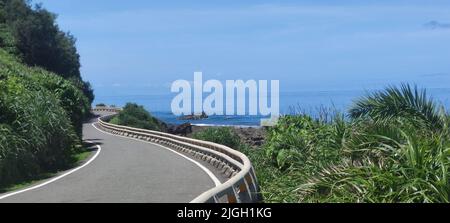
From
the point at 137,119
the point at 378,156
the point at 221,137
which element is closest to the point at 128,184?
the point at 378,156

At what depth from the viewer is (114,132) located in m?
62.0

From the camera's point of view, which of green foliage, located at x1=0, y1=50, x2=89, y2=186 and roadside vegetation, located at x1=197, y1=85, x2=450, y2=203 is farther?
green foliage, located at x1=0, y1=50, x2=89, y2=186

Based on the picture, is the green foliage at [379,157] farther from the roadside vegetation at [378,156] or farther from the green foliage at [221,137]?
the green foliage at [221,137]

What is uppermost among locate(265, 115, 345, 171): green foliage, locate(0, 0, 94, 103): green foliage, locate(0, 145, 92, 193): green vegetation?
locate(0, 0, 94, 103): green foliage

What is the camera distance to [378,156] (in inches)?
418

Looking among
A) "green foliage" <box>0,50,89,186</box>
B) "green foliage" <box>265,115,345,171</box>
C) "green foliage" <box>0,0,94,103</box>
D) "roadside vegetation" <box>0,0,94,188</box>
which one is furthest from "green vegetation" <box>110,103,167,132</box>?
"green foliage" <box>265,115,345,171</box>

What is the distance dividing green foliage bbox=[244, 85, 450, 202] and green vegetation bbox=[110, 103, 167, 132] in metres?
60.6

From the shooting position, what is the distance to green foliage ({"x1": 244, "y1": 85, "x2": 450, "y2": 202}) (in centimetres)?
940

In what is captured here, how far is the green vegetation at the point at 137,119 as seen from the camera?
2948 inches

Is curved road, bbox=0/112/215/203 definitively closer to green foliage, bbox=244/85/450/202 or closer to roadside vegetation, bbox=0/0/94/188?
roadside vegetation, bbox=0/0/94/188

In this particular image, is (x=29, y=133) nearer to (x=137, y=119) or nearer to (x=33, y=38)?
(x=137, y=119)

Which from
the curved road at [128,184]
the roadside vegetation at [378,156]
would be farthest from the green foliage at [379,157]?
the curved road at [128,184]

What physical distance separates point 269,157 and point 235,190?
22.5 feet
